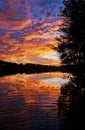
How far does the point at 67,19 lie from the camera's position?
56.3 m

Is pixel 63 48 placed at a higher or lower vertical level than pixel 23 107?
higher

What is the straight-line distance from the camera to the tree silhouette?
50531 mm

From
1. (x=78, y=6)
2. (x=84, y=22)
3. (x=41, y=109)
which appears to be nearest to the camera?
(x=41, y=109)

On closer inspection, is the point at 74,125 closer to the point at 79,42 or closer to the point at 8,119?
the point at 8,119

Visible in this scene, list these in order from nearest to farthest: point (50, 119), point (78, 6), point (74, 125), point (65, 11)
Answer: point (74, 125) < point (50, 119) < point (78, 6) < point (65, 11)

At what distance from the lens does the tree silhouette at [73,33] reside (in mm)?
50531

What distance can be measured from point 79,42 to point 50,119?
32.5 meters

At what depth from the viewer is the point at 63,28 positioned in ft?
186

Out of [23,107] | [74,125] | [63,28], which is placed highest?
[63,28]

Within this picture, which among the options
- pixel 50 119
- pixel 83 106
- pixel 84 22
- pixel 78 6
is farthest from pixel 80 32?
pixel 50 119

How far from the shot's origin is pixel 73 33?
52000mm

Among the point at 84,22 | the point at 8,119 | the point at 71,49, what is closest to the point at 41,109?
the point at 8,119

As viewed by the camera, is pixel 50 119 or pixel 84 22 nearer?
pixel 50 119

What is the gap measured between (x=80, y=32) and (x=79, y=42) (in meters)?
2.40
